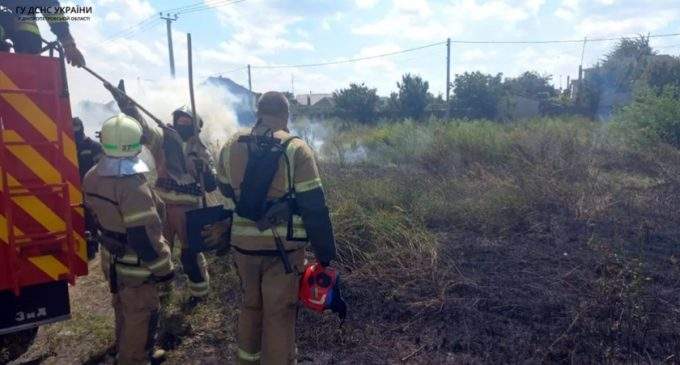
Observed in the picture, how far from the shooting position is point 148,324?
3.37m

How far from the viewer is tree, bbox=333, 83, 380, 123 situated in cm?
3023

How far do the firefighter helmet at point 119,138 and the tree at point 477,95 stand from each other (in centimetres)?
2648

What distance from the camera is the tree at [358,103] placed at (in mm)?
30234

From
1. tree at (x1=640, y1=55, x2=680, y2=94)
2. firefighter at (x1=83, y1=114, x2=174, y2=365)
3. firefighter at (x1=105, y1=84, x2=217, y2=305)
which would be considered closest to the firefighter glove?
firefighter at (x1=105, y1=84, x2=217, y2=305)

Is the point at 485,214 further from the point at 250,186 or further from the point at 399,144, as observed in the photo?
the point at 399,144

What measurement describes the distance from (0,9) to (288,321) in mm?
3056

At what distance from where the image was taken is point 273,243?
3135mm

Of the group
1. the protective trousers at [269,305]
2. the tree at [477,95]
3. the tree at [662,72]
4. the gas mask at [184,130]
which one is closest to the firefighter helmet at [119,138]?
the protective trousers at [269,305]

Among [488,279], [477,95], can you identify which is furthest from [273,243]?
[477,95]

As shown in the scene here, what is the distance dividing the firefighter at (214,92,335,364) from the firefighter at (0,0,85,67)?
5.30 ft

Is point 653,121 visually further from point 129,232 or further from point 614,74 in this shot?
point 614,74

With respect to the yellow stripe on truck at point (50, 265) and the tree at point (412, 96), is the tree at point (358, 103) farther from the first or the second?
the yellow stripe on truck at point (50, 265)

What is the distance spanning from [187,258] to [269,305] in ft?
5.45

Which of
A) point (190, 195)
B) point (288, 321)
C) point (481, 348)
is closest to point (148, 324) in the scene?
point (288, 321)
